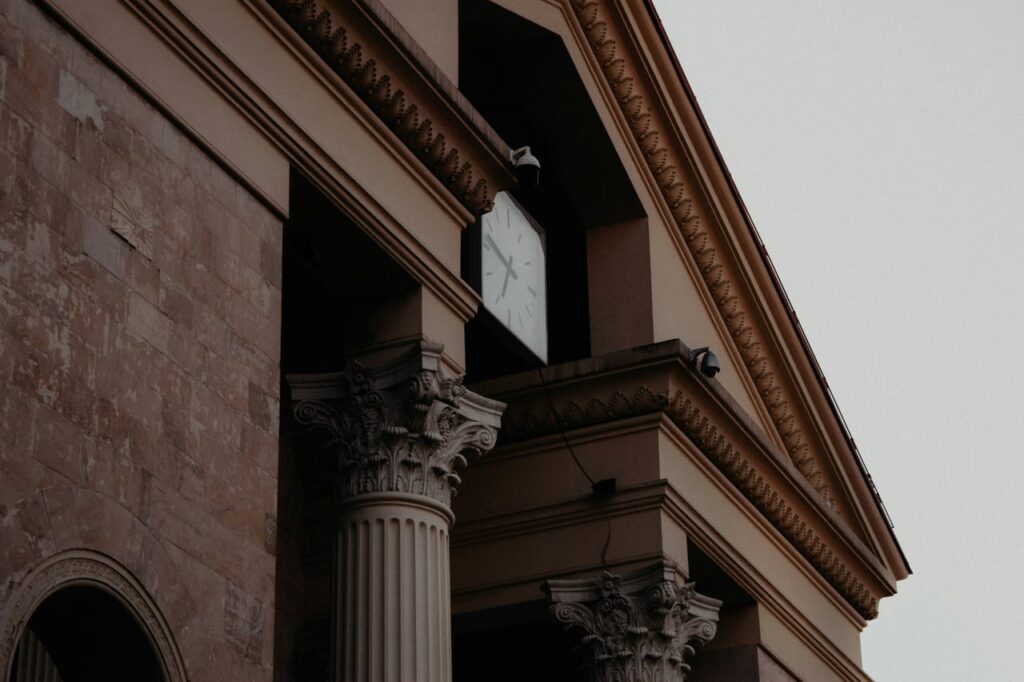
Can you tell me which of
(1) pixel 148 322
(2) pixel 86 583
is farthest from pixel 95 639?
(1) pixel 148 322

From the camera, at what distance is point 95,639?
30.8ft

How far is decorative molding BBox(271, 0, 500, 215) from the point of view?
12203mm

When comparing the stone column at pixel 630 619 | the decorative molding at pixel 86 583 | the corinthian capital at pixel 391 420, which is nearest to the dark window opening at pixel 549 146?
the stone column at pixel 630 619

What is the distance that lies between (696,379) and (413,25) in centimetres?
457

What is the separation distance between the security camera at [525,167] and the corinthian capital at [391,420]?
93.1 inches

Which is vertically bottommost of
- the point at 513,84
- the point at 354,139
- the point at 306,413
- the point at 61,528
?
the point at 61,528

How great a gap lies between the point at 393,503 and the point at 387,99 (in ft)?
8.97

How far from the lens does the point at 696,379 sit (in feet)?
55.4

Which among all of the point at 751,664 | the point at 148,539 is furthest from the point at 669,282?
the point at 148,539

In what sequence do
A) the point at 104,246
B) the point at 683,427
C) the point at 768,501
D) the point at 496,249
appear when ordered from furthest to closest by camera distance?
1. the point at 768,501
2. the point at 683,427
3. the point at 496,249
4. the point at 104,246

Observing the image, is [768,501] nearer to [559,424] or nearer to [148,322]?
[559,424]

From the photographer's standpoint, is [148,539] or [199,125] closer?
[148,539]

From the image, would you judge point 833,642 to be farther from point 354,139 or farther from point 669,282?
point 354,139

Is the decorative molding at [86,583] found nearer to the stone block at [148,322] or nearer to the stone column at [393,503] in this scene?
the stone block at [148,322]
